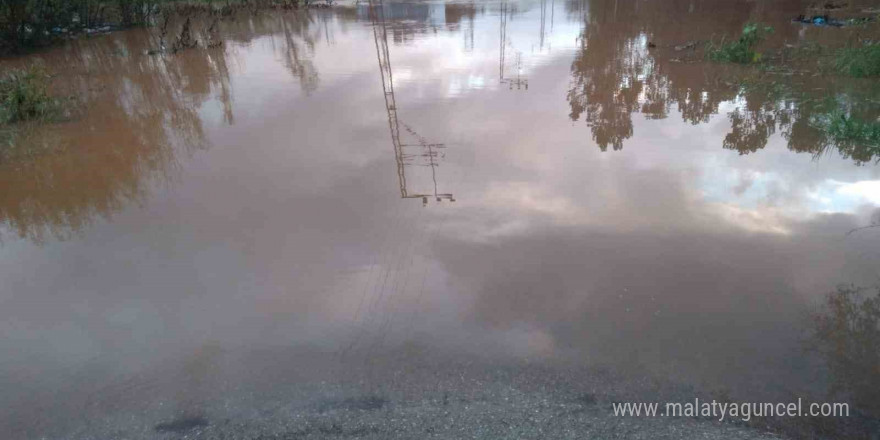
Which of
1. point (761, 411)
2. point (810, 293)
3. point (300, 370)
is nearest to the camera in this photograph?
point (761, 411)

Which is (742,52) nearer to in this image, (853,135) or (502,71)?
(853,135)

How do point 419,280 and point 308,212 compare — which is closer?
point 419,280

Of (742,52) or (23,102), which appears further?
(742,52)

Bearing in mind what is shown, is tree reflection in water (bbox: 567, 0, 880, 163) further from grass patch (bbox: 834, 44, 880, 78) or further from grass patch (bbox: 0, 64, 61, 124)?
grass patch (bbox: 0, 64, 61, 124)

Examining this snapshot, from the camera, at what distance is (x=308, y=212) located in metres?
5.68

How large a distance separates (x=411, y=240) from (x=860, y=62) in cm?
921

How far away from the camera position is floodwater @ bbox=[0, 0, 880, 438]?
143 inches

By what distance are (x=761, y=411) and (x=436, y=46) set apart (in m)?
12.6

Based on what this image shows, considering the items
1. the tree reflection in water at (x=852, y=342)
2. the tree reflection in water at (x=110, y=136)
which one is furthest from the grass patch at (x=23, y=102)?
the tree reflection in water at (x=852, y=342)

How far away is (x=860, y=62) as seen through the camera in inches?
359

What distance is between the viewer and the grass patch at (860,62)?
8961 mm

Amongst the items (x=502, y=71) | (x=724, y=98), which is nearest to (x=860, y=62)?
(x=724, y=98)

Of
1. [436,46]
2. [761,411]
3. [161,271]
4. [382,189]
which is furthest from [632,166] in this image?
[436,46]

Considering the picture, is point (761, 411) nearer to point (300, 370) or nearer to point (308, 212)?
point (300, 370)
